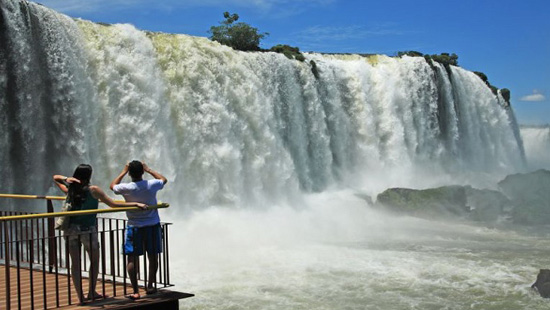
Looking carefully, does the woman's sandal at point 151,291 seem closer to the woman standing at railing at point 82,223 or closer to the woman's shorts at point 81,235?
the woman standing at railing at point 82,223

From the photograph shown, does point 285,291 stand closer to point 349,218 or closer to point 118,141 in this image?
point 118,141

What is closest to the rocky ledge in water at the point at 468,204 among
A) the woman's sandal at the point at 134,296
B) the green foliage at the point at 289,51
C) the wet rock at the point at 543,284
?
the green foliage at the point at 289,51

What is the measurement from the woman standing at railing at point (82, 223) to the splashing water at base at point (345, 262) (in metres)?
4.99

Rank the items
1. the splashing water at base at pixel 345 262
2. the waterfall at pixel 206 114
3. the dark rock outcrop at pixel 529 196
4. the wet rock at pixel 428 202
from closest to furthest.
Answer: the splashing water at base at pixel 345 262, the waterfall at pixel 206 114, the dark rock outcrop at pixel 529 196, the wet rock at pixel 428 202

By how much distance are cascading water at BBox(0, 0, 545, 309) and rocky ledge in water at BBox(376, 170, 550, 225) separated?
130 centimetres

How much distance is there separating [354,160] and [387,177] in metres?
2.43

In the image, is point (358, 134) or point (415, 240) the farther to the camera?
point (358, 134)

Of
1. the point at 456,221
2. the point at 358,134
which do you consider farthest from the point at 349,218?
the point at 358,134

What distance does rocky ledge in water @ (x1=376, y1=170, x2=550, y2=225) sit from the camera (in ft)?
80.4

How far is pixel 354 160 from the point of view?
3119 cm

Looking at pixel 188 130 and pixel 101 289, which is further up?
pixel 188 130

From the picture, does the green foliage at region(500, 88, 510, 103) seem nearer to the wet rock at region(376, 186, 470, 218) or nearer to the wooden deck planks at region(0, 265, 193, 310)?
the wet rock at region(376, 186, 470, 218)

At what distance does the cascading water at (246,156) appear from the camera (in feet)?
45.9

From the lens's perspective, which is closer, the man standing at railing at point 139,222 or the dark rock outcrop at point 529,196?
the man standing at railing at point 139,222
